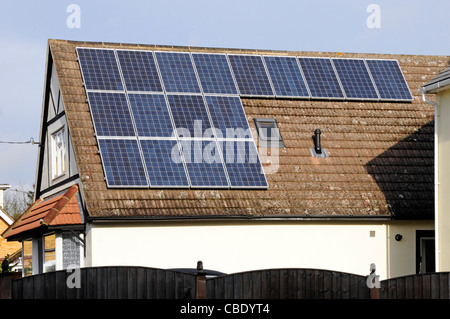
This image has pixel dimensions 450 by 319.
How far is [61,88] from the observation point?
23.3 m

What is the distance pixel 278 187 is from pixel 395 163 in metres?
3.71

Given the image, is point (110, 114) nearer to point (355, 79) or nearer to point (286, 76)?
point (286, 76)

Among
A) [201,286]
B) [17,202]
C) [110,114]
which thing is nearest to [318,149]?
[110,114]

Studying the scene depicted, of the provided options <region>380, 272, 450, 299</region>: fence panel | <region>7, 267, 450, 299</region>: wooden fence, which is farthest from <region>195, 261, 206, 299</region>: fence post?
<region>380, 272, 450, 299</region>: fence panel

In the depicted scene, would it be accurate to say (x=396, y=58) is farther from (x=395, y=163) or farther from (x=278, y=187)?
(x=278, y=187)

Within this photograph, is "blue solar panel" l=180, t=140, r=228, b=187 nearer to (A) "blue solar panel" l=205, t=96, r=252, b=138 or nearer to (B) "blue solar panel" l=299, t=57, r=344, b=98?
(A) "blue solar panel" l=205, t=96, r=252, b=138

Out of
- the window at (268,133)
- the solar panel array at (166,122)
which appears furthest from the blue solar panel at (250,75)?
the window at (268,133)

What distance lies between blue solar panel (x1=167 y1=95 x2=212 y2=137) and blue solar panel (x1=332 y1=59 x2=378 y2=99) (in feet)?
15.9

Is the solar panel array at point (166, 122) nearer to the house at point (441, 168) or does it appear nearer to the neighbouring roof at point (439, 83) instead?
the house at point (441, 168)

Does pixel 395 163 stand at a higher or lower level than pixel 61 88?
lower

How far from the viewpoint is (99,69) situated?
24031 millimetres

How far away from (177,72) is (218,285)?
11464 millimetres

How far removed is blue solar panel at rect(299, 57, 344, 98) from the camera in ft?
84.4
